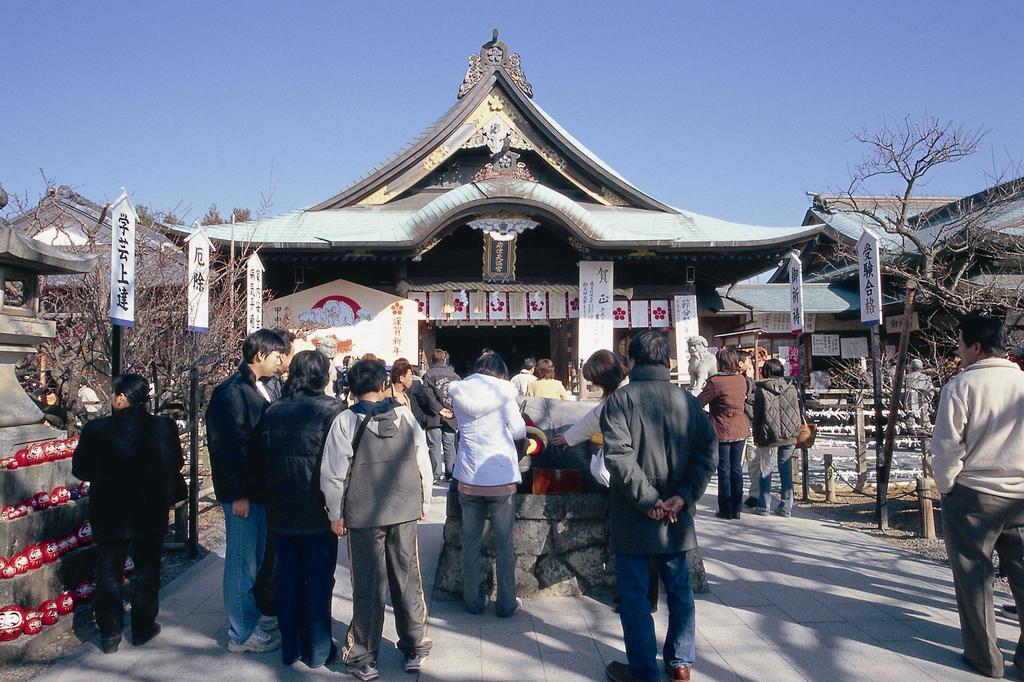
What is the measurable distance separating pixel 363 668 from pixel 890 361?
493 inches

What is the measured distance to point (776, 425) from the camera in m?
6.88

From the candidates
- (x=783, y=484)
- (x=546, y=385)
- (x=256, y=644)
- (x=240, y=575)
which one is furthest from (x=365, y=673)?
(x=783, y=484)

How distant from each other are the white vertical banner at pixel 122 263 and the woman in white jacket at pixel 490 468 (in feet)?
8.35

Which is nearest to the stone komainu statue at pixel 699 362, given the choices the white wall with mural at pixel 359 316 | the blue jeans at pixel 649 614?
the white wall with mural at pixel 359 316

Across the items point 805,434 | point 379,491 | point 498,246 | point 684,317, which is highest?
point 498,246

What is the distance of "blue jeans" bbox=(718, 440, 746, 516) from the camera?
6.72 m

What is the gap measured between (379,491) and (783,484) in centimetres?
522

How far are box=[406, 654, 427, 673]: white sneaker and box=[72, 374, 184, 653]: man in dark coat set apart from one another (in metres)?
1.64

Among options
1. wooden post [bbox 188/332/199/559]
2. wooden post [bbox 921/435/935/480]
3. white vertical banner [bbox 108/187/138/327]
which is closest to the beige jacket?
wooden post [bbox 921/435/935/480]

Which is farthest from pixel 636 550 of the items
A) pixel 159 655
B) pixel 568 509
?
pixel 159 655

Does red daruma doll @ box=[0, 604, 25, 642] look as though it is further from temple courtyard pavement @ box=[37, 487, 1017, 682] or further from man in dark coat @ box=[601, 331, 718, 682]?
man in dark coat @ box=[601, 331, 718, 682]

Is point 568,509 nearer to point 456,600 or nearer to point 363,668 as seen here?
point 456,600

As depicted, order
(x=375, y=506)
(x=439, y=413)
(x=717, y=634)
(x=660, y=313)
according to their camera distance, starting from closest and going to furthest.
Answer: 1. (x=375, y=506)
2. (x=717, y=634)
3. (x=439, y=413)
4. (x=660, y=313)

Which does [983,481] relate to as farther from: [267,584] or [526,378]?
[526,378]
